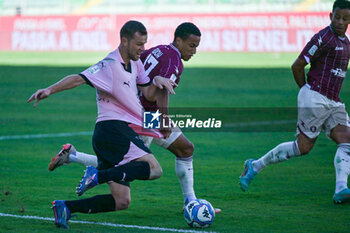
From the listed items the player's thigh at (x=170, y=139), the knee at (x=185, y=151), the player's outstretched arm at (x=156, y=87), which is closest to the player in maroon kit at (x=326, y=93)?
the knee at (x=185, y=151)

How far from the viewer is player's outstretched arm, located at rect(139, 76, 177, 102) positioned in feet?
23.0

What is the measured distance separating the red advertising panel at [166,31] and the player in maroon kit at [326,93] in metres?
26.3

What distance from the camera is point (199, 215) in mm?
7020

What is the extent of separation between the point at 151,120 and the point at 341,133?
7.92 ft

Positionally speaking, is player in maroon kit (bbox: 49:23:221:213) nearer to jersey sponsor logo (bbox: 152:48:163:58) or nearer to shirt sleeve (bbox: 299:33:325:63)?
jersey sponsor logo (bbox: 152:48:163:58)

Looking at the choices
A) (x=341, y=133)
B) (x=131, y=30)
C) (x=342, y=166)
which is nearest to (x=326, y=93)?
(x=341, y=133)

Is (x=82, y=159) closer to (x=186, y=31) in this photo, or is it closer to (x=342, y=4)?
(x=186, y=31)

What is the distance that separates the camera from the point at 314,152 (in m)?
12.1

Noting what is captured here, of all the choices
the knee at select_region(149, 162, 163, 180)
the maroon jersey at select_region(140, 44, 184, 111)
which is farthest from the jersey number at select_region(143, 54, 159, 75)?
the knee at select_region(149, 162, 163, 180)

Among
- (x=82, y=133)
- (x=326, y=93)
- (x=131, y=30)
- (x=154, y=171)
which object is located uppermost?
(x=131, y=30)

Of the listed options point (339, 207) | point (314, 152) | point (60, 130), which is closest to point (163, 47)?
point (339, 207)

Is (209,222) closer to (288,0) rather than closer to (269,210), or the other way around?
(269,210)

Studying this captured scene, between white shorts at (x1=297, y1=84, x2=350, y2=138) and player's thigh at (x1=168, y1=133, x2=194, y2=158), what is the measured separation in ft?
5.22

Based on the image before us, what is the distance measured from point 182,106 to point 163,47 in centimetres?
971
